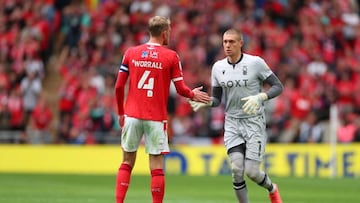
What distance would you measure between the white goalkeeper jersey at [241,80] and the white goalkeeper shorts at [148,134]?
1.16 metres

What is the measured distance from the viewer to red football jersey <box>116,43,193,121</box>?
44.8 feet

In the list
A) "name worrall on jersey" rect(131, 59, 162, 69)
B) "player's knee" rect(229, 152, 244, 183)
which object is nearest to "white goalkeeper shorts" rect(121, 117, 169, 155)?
"name worrall on jersey" rect(131, 59, 162, 69)

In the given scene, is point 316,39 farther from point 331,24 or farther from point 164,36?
point 164,36

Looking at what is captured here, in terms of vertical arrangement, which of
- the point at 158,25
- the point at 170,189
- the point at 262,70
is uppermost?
the point at 158,25

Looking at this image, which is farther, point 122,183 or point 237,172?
point 237,172

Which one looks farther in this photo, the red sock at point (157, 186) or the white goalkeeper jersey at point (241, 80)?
the white goalkeeper jersey at point (241, 80)

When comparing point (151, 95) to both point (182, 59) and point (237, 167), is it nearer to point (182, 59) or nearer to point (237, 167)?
point (237, 167)

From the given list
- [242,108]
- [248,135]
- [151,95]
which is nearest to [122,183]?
[151,95]

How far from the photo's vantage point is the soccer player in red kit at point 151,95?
44.8 feet

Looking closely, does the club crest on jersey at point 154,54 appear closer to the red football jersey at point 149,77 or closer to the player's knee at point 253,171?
the red football jersey at point 149,77

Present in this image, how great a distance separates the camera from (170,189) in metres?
20.9

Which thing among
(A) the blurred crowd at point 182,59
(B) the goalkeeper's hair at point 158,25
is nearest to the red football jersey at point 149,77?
(B) the goalkeeper's hair at point 158,25

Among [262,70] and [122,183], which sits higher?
[262,70]

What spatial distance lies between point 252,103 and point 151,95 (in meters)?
1.33
